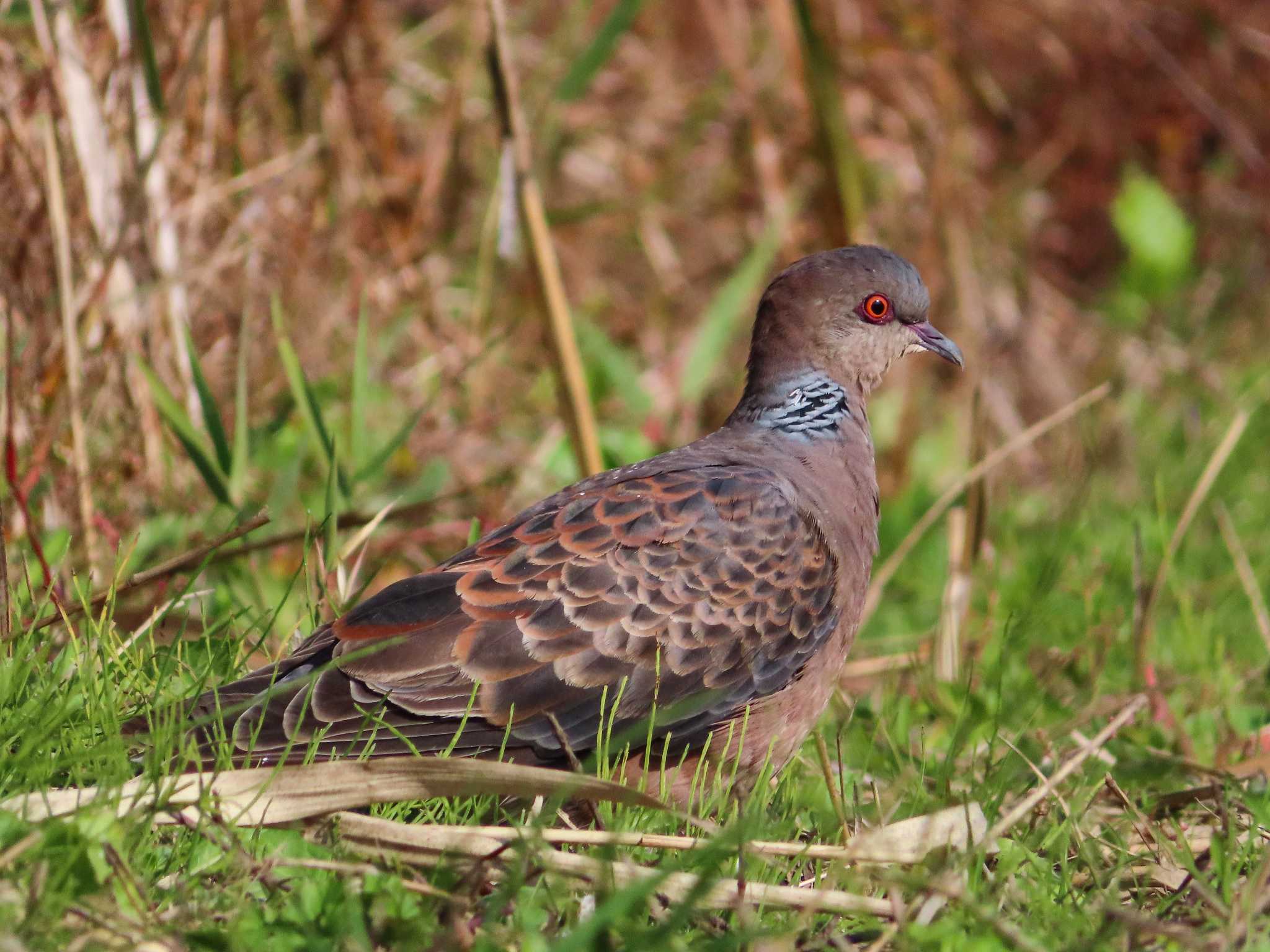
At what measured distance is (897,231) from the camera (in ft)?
21.9

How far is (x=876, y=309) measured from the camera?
3855 millimetres

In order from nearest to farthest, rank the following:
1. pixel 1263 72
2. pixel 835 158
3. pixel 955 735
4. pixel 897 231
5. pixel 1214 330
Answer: pixel 955 735 → pixel 835 158 → pixel 897 231 → pixel 1214 330 → pixel 1263 72

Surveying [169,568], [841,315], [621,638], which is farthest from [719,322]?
[169,568]

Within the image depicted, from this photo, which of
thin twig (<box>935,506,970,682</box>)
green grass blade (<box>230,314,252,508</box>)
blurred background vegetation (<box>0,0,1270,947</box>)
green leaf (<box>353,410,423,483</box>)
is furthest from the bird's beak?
green grass blade (<box>230,314,252,508</box>)

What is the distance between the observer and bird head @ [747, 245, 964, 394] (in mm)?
3818

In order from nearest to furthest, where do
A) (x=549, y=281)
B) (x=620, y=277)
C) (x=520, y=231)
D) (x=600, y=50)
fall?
(x=549, y=281), (x=600, y=50), (x=520, y=231), (x=620, y=277)

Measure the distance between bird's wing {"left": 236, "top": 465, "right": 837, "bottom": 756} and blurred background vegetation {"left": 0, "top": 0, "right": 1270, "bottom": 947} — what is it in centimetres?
37

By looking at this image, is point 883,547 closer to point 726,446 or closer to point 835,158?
point 835,158

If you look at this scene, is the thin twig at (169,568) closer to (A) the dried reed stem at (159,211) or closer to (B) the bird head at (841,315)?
(A) the dried reed stem at (159,211)

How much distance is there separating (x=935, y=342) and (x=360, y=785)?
6.88 ft

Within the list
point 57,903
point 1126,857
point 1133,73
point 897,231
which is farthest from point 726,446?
point 1133,73

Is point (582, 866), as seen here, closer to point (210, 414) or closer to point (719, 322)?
point (210, 414)

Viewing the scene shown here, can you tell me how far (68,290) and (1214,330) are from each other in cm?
557

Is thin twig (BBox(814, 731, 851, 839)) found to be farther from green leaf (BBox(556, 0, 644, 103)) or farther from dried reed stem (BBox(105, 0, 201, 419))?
dried reed stem (BBox(105, 0, 201, 419))
